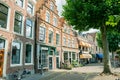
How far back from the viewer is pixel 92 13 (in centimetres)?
1591

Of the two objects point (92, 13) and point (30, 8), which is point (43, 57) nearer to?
point (30, 8)

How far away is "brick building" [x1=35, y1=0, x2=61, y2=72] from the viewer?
69.8ft

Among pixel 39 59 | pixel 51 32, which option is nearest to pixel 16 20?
pixel 39 59

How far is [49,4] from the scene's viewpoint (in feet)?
83.9

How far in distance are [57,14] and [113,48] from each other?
16.7m

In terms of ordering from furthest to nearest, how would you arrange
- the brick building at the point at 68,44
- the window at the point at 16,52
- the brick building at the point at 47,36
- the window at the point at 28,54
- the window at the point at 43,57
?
the brick building at the point at 68,44 → the window at the point at 43,57 → the brick building at the point at 47,36 → the window at the point at 28,54 → the window at the point at 16,52

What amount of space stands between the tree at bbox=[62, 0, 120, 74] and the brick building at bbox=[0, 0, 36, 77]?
14.6 feet

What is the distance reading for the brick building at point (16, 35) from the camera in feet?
47.9

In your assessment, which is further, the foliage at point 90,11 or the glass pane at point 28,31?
the glass pane at point 28,31

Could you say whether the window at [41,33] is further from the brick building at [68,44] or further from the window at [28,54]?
the brick building at [68,44]

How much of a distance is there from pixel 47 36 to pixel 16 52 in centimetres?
789

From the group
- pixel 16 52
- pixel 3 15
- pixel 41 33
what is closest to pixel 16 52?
pixel 16 52

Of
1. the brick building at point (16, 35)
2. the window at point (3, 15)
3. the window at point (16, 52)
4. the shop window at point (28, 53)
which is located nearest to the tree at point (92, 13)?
the brick building at point (16, 35)

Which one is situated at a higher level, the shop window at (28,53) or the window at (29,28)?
the window at (29,28)
